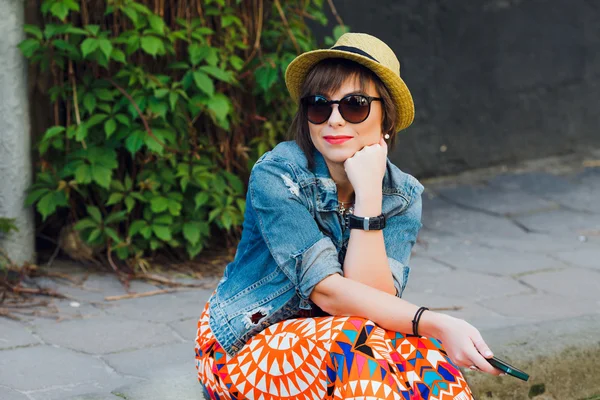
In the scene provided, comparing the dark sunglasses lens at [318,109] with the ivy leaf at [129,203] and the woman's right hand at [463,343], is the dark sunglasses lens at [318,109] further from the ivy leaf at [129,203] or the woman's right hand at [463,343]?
the ivy leaf at [129,203]

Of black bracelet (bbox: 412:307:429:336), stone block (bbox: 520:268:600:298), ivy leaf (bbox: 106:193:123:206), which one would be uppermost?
black bracelet (bbox: 412:307:429:336)

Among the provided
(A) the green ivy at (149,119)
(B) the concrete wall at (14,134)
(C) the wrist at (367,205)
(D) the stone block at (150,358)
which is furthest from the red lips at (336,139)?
(B) the concrete wall at (14,134)

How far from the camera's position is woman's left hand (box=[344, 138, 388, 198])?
241 centimetres

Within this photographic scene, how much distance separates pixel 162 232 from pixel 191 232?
13cm

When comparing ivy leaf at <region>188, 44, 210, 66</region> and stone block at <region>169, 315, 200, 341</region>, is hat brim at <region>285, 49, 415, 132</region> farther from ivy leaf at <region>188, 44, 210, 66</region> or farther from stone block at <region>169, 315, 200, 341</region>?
ivy leaf at <region>188, 44, 210, 66</region>

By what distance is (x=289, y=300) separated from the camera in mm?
2432

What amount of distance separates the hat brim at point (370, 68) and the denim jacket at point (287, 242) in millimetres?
172

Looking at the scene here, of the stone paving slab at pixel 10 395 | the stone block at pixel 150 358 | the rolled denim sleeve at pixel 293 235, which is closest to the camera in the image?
the rolled denim sleeve at pixel 293 235

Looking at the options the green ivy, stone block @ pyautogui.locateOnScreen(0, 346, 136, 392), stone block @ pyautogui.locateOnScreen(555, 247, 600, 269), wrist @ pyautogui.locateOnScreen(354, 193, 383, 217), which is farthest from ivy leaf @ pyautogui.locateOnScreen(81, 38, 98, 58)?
stone block @ pyautogui.locateOnScreen(555, 247, 600, 269)

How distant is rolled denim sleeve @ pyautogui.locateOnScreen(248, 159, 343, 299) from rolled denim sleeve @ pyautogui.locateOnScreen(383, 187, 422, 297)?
0.20m

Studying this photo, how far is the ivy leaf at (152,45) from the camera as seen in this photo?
3848mm

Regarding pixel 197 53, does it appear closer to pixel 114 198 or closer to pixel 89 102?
pixel 89 102

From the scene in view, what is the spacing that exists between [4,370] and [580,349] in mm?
1819

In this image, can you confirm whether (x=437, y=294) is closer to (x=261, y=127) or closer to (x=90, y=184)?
(x=261, y=127)
